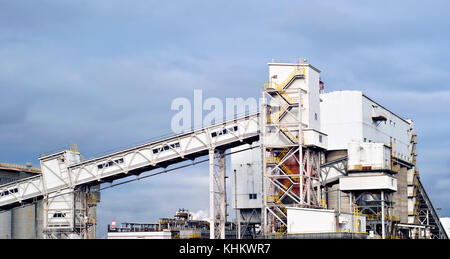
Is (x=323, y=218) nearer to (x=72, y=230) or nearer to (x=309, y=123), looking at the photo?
(x=309, y=123)

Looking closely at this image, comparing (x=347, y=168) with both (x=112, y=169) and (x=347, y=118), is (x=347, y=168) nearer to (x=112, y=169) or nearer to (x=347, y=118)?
(x=347, y=118)

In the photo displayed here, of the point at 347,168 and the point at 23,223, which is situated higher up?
the point at 347,168

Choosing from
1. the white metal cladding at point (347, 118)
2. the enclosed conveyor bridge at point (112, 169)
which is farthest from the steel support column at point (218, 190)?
the white metal cladding at point (347, 118)

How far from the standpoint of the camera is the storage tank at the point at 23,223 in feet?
351

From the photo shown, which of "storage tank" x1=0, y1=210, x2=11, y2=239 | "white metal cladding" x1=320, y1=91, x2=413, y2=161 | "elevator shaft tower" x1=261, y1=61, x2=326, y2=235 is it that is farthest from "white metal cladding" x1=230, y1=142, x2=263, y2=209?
"storage tank" x1=0, y1=210, x2=11, y2=239

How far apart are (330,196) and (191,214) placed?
76.5ft

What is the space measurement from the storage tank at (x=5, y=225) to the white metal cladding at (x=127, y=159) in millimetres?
20237

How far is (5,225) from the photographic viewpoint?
104250 mm

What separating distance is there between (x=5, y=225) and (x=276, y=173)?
2110 inches

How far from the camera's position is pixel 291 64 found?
7575cm

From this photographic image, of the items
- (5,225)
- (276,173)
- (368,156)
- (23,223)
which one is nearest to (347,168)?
(368,156)

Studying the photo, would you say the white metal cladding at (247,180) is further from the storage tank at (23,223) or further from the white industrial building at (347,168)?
the storage tank at (23,223)

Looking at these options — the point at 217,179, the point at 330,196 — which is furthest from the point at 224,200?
the point at 330,196

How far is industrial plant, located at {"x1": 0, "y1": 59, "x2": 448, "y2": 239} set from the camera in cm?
7325
